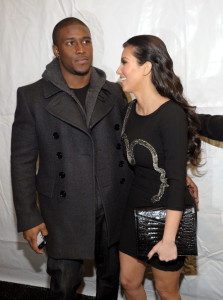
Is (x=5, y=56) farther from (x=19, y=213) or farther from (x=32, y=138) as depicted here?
(x=19, y=213)

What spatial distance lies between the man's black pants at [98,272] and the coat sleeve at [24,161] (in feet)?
0.97

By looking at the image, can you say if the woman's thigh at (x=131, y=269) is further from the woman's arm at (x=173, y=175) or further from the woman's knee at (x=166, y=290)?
the woman's arm at (x=173, y=175)

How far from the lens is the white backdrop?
6.55ft

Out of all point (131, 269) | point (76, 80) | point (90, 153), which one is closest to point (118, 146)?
point (90, 153)

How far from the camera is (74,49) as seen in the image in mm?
1769

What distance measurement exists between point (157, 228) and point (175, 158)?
13.5 inches

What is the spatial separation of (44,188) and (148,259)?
65 centimetres

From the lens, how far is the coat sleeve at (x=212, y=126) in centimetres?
167

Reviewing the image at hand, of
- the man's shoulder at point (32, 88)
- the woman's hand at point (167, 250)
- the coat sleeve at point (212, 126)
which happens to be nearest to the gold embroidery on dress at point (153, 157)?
the woman's hand at point (167, 250)

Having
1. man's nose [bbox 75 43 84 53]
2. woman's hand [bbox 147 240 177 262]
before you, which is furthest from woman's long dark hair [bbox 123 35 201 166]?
woman's hand [bbox 147 240 177 262]

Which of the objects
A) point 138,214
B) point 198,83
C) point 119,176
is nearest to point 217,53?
point 198,83

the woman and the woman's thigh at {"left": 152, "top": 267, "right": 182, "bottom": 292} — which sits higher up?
the woman

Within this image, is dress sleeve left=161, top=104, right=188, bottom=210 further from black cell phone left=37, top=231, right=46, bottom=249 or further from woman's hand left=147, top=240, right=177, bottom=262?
black cell phone left=37, top=231, right=46, bottom=249

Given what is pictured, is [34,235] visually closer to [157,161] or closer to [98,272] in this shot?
[98,272]
